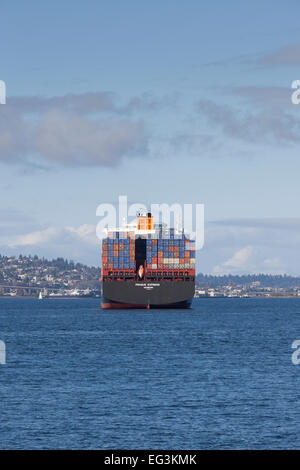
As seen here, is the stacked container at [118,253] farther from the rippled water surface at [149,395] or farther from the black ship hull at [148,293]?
the rippled water surface at [149,395]

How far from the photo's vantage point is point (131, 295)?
169m

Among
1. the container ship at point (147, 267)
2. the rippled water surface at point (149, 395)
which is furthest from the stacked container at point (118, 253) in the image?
the rippled water surface at point (149, 395)

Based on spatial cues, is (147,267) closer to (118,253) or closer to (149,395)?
(118,253)

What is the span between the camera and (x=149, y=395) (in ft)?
167

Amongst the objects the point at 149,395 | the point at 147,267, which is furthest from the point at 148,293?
the point at 149,395

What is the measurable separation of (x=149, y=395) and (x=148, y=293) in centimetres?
11715

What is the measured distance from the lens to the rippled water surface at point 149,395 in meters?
38.7

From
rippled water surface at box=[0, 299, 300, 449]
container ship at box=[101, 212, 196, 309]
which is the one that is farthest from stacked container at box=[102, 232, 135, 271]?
rippled water surface at box=[0, 299, 300, 449]

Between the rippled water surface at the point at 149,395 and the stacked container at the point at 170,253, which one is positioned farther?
the stacked container at the point at 170,253

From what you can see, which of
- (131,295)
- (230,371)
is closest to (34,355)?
(230,371)

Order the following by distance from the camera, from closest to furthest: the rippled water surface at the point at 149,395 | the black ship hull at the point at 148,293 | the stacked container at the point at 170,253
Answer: the rippled water surface at the point at 149,395, the black ship hull at the point at 148,293, the stacked container at the point at 170,253

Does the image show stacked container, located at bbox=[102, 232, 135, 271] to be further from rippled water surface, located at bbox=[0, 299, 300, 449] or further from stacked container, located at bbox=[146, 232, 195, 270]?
rippled water surface, located at bbox=[0, 299, 300, 449]

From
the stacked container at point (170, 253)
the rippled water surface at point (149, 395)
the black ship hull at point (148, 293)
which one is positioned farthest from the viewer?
the stacked container at point (170, 253)

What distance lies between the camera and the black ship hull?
168 meters
